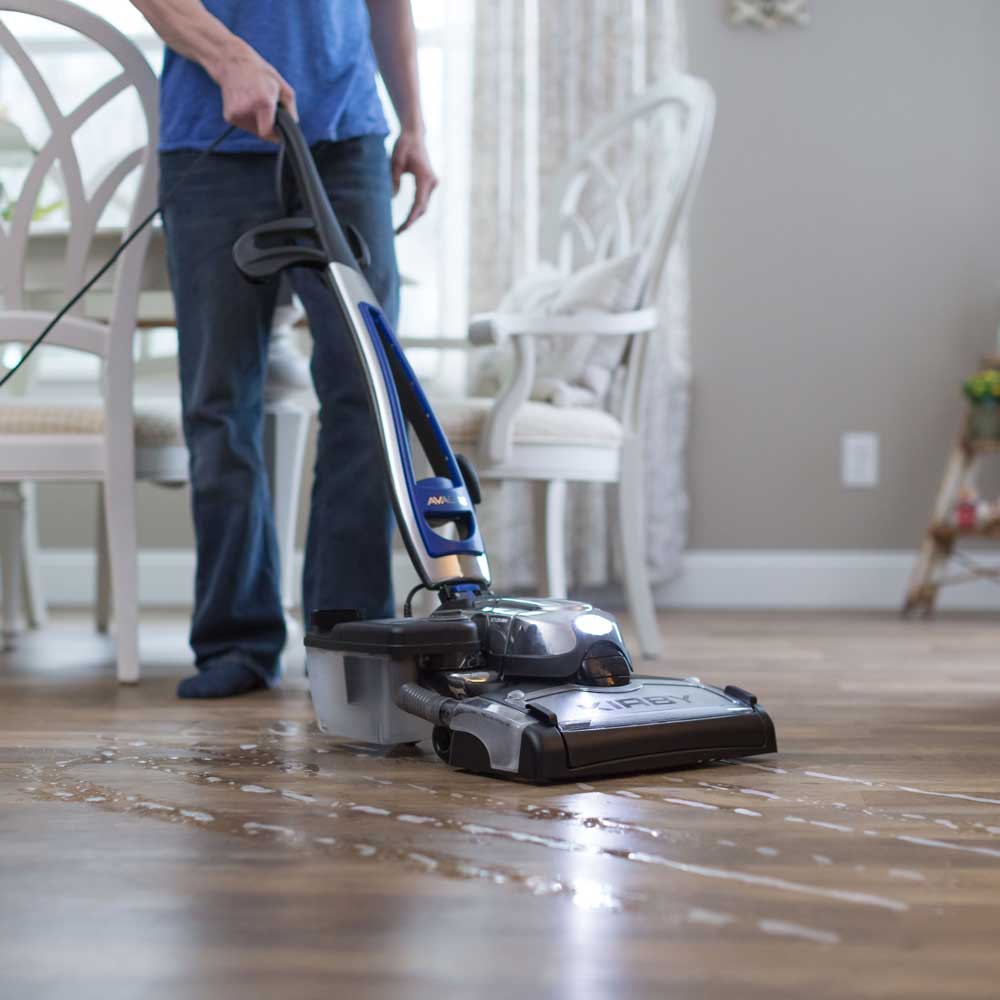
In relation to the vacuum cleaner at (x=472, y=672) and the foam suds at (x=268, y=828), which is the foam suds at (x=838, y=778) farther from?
the foam suds at (x=268, y=828)

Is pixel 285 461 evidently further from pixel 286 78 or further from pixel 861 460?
pixel 861 460

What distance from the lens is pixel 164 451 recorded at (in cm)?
194

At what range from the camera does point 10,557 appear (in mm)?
2490

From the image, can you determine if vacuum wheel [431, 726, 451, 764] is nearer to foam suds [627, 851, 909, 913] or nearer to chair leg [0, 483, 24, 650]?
foam suds [627, 851, 909, 913]

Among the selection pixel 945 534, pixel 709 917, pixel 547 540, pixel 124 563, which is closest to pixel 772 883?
pixel 709 917

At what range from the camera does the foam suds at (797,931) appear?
2.46 feet

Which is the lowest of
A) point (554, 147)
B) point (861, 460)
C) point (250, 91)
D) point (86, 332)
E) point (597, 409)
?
point (861, 460)

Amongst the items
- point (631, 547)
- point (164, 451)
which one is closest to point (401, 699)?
point (164, 451)

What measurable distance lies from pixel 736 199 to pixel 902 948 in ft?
9.51

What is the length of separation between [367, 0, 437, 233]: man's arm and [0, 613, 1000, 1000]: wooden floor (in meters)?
0.83

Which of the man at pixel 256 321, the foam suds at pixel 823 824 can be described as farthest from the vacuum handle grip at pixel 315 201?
the foam suds at pixel 823 824

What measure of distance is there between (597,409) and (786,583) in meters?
1.28

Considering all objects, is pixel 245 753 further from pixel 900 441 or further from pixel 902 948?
pixel 900 441

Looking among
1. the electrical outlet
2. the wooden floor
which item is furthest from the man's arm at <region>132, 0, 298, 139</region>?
the electrical outlet
